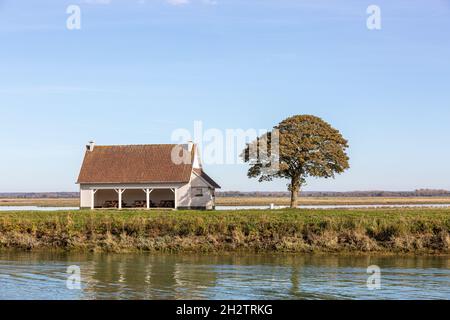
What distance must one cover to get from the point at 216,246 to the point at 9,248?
1091cm

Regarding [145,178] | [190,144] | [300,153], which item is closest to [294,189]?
[300,153]

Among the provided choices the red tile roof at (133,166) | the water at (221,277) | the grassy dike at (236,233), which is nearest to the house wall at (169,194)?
the red tile roof at (133,166)

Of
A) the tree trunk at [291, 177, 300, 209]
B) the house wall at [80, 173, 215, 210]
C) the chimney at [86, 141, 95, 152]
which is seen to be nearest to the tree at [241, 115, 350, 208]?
the tree trunk at [291, 177, 300, 209]

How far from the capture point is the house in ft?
174

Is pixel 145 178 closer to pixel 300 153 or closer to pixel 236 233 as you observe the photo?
pixel 300 153

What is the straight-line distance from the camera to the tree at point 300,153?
5016 cm

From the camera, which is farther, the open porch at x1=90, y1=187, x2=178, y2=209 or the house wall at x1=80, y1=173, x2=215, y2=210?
the open porch at x1=90, y1=187, x2=178, y2=209

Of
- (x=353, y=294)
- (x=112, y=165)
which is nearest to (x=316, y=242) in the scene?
(x=353, y=294)

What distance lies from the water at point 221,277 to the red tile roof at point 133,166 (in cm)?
2283

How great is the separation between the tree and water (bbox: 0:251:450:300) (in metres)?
21.3

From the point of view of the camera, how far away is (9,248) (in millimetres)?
33156

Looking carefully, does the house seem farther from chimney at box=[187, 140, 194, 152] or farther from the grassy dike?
the grassy dike

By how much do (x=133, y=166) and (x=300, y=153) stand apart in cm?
1448
